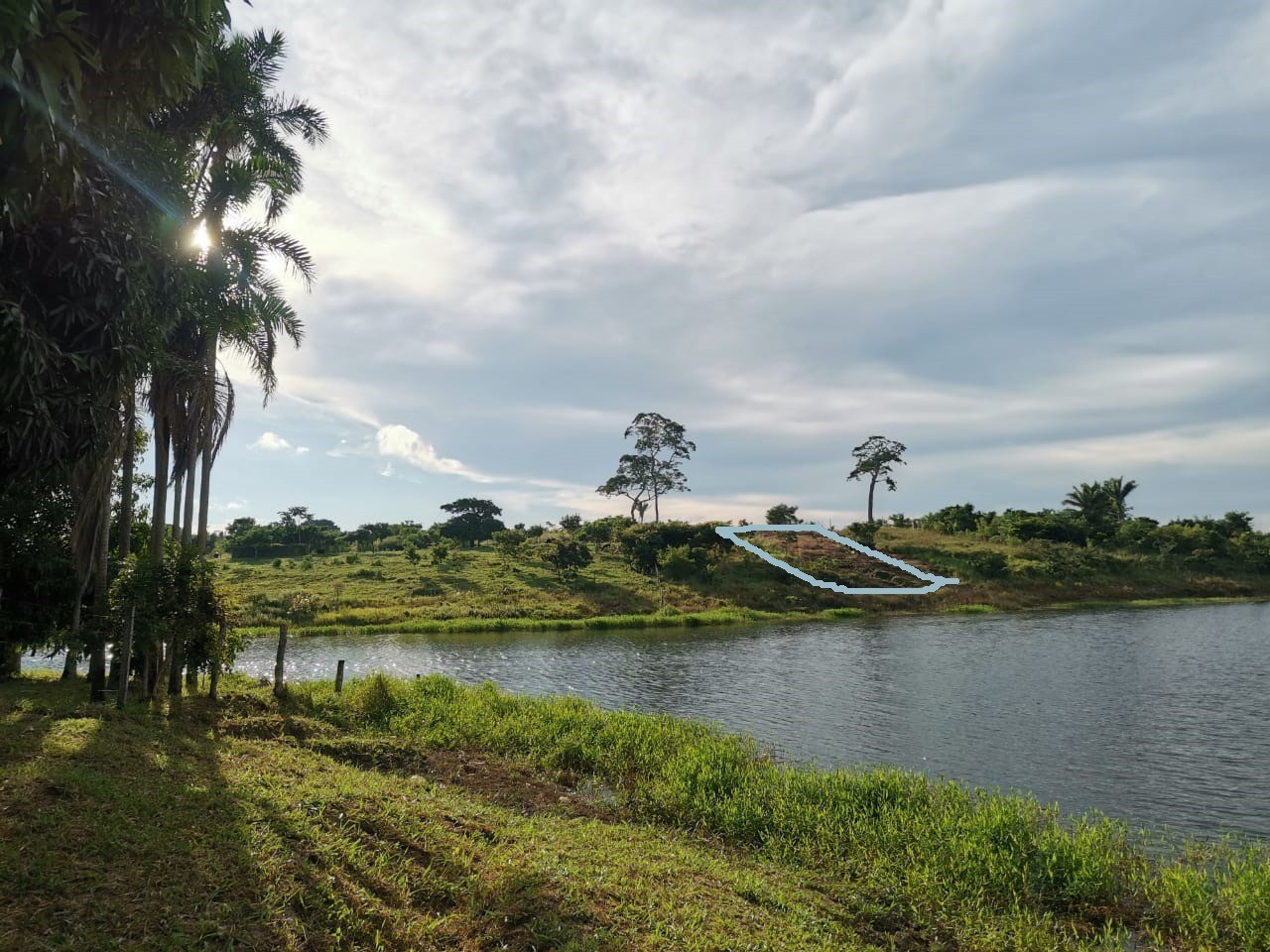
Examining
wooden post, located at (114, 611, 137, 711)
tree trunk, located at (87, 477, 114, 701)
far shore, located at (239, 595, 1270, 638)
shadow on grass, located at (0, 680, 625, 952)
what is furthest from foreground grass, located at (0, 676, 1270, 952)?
far shore, located at (239, 595, 1270, 638)

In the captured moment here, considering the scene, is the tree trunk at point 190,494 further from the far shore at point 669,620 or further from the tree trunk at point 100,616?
the far shore at point 669,620

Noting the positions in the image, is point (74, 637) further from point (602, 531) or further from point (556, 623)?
point (602, 531)

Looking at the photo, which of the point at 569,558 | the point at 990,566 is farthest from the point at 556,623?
the point at 990,566

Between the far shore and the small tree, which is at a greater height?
the small tree

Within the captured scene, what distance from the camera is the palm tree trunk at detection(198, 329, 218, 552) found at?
1866 centimetres

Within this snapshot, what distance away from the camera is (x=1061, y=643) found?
130ft

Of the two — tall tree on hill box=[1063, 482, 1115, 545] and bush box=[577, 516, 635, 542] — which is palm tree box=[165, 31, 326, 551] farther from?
tall tree on hill box=[1063, 482, 1115, 545]

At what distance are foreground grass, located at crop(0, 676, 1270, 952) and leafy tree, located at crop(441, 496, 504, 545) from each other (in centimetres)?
7486

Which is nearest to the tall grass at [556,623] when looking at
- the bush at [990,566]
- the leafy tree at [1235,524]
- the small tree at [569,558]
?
the small tree at [569,558]

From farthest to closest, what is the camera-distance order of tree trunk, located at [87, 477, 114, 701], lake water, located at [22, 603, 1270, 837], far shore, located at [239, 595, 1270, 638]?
far shore, located at [239, 595, 1270, 638] < tree trunk, located at [87, 477, 114, 701] < lake water, located at [22, 603, 1270, 837]

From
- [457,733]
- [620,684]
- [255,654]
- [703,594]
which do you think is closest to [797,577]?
[703,594]

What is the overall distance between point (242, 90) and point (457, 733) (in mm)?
18422

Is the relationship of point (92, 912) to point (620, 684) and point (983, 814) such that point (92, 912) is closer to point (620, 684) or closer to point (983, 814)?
point (983, 814)

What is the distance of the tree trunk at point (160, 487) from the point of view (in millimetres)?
17969
